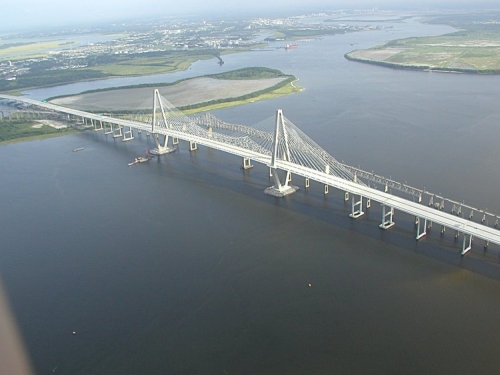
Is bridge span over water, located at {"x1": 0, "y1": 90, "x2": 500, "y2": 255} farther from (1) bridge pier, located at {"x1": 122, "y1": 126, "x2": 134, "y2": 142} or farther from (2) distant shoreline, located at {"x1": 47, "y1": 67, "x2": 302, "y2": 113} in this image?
(2) distant shoreline, located at {"x1": 47, "y1": 67, "x2": 302, "y2": 113}

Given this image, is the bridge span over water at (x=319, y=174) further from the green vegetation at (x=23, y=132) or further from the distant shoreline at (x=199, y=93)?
the distant shoreline at (x=199, y=93)

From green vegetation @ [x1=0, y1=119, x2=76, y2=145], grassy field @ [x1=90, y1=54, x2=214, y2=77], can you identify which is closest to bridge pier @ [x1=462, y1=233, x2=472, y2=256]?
green vegetation @ [x1=0, y1=119, x2=76, y2=145]

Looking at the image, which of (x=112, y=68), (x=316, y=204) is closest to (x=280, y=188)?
(x=316, y=204)

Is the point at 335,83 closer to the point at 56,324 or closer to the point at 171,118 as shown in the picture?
the point at 171,118

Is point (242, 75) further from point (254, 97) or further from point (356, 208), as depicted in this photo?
point (356, 208)

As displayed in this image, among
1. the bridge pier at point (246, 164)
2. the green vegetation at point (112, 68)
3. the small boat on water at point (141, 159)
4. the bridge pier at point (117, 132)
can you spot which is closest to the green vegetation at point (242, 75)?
the green vegetation at point (112, 68)

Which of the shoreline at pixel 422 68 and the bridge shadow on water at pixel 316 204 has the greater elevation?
the shoreline at pixel 422 68
